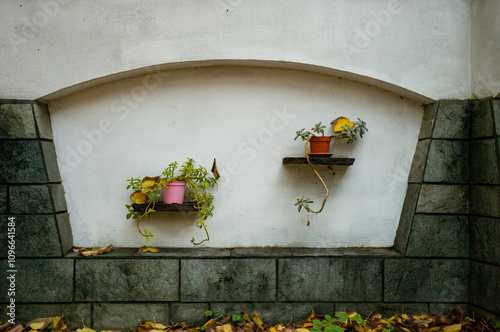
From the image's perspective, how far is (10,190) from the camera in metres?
2.09

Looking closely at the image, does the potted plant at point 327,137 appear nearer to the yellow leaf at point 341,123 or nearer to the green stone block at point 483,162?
the yellow leaf at point 341,123

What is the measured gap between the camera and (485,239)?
6.74ft

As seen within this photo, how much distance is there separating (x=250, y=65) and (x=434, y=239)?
5.61 feet

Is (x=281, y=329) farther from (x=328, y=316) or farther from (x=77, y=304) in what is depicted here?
(x=77, y=304)

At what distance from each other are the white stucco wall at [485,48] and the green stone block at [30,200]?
2892 millimetres

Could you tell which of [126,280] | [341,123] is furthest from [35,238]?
[341,123]

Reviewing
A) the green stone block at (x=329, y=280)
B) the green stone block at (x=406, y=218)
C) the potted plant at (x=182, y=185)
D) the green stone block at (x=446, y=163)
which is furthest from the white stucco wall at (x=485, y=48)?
the potted plant at (x=182, y=185)

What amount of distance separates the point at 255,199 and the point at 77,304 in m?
1.33

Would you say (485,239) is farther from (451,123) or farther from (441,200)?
(451,123)

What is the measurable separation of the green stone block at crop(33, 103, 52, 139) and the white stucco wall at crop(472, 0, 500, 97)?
289 cm

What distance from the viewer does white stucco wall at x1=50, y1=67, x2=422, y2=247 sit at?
2.28 meters

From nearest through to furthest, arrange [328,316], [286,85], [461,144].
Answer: [328,316] < [461,144] < [286,85]

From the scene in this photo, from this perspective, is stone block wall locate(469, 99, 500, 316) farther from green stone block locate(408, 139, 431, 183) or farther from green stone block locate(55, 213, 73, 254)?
green stone block locate(55, 213, 73, 254)

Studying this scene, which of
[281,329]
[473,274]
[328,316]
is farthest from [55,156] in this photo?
[473,274]
